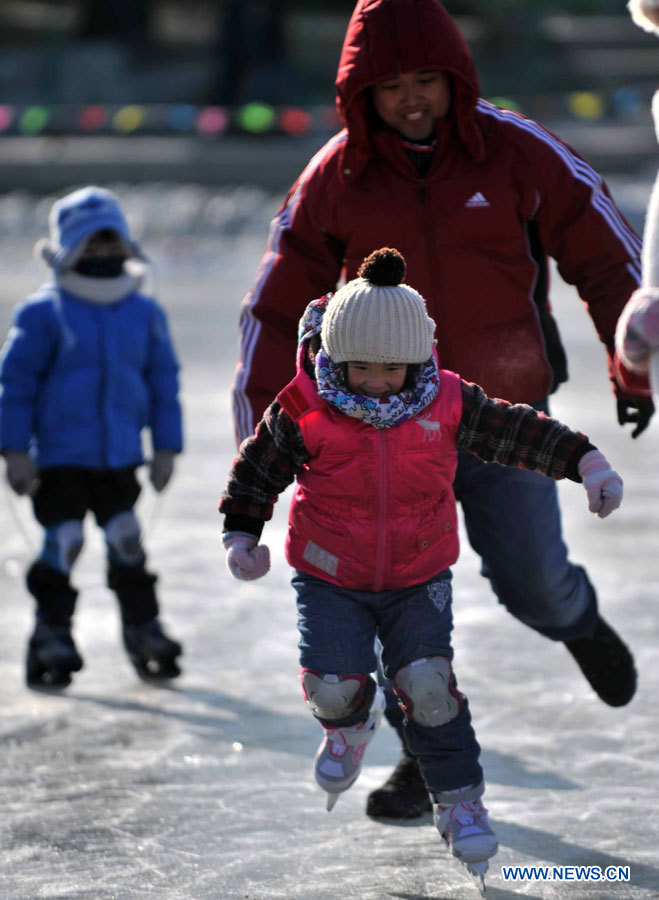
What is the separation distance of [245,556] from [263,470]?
0.20m

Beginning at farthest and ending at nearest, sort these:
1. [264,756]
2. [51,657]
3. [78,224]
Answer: [78,224]
[51,657]
[264,756]

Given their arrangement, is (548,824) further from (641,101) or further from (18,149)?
(641,101)

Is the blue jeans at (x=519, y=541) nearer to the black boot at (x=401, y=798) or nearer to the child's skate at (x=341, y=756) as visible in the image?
the black boot at (x=401, y=798)

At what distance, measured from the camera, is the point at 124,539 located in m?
5.81

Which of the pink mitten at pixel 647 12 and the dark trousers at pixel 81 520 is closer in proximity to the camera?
the pink mitten at pixel 647 12

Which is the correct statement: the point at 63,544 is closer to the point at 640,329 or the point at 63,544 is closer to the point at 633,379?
the point at 633,379

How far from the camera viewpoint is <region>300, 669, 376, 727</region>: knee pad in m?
3.90

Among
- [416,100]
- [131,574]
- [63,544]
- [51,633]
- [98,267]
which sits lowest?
[51,633]

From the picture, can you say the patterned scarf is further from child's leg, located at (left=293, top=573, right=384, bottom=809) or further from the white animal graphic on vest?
child's leg, located at (left=293, top=573, right=384, bottom=809)

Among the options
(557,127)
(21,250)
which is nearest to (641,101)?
(557,127)

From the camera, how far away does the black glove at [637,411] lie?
4363 mm

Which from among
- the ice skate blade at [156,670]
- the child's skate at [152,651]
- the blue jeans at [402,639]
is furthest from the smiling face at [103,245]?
the blue jeans at [402,639]

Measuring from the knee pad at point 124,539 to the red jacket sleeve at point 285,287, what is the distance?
1.32 meters

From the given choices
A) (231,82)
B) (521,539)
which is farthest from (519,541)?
(231,82)
